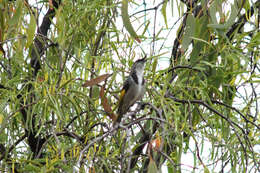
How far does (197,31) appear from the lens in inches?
97.2

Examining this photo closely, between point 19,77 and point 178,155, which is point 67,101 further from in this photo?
point 178,155

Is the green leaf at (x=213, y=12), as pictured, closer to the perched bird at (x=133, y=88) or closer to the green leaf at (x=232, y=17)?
the green leaf at (x=232, y=17)

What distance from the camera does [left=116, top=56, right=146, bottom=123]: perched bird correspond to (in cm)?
257

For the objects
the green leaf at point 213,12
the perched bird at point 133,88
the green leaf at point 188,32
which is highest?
the green leaf at point 213,12

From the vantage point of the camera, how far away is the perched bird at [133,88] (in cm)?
257

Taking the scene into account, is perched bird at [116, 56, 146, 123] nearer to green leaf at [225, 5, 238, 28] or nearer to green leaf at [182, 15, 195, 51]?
green leaf at [182, 15, 195, 51]

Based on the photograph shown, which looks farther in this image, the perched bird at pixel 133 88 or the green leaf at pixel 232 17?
the perched bird at pixel 133 88

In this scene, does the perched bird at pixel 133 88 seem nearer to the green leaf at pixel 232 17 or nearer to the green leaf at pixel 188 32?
the green leaf at pixel 188 32

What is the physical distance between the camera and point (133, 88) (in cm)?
256

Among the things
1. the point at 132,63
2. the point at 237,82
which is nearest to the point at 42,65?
the point at 132,63

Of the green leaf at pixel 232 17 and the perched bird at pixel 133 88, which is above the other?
the green leaf at pixel 232 17

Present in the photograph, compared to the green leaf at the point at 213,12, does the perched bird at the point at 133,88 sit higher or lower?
lower

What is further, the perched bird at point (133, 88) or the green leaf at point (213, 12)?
the perched bird at point (133, 88)

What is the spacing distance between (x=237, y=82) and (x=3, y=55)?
124cm
